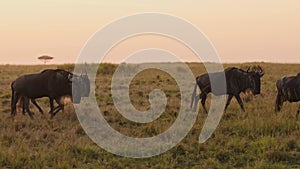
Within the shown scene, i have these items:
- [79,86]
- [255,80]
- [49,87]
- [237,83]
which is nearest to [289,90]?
[255,80]

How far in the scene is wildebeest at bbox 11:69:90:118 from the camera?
38.4 feet

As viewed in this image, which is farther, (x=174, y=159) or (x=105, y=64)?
(x=105, y=64)

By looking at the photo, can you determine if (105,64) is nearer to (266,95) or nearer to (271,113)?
(266,95)

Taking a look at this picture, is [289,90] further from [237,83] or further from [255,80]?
[237,83]

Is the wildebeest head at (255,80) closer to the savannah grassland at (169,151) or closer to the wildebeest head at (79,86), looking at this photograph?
the savannah grassland at (169,151)

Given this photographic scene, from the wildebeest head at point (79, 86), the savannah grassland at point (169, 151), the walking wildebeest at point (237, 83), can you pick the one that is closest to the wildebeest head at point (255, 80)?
the walking wildebeest at point (237, 83)

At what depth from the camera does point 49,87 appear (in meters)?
11.8

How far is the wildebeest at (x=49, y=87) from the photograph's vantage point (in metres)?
11.7

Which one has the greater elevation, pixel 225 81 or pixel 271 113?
pixel 225 81

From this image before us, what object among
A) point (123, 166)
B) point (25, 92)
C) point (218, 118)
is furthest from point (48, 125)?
point (218, 118)

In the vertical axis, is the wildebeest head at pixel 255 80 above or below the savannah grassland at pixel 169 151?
above

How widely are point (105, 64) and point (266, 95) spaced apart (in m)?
14.4

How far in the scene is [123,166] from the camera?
7.55m

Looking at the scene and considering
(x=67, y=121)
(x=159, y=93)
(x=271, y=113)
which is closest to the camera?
(x=67, y=121)
